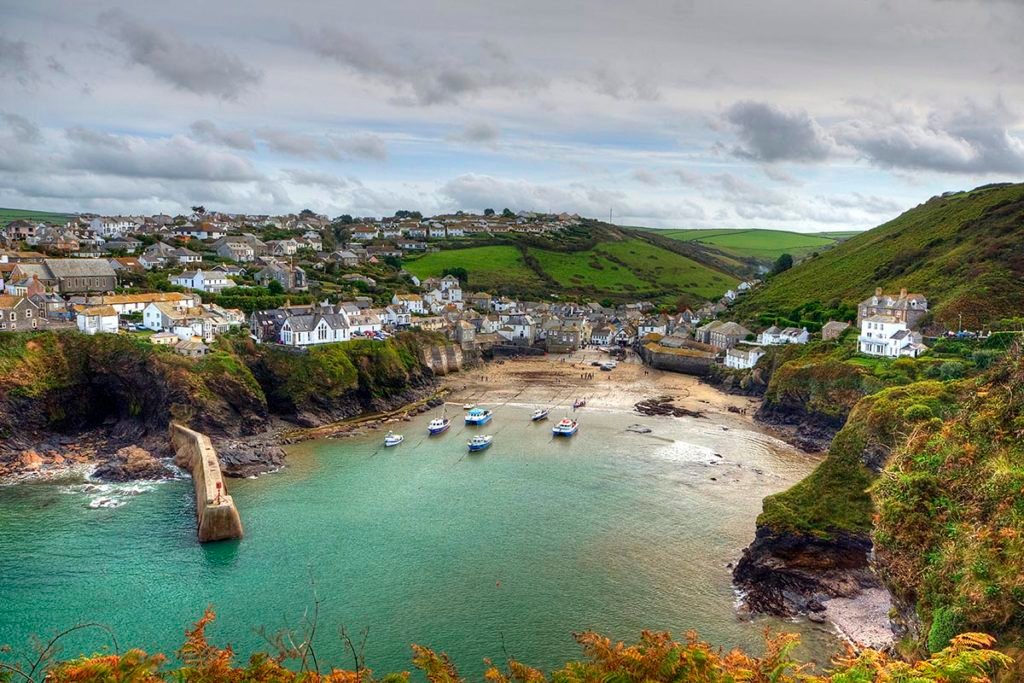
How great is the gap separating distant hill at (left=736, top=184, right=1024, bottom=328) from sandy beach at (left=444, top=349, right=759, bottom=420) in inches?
861

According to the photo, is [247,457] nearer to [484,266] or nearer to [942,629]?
[942,629]

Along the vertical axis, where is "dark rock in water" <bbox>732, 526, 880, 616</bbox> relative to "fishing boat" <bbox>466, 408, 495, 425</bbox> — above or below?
below

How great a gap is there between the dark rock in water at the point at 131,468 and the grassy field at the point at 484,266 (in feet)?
283

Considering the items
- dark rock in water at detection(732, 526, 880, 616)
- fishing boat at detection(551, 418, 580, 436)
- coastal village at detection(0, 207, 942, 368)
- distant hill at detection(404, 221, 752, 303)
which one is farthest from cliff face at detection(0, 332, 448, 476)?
distant hill at detection(404, 221, 752, 303)

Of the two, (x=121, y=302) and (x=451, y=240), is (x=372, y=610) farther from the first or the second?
(x=451, y=240)

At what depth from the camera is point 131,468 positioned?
43.1 m

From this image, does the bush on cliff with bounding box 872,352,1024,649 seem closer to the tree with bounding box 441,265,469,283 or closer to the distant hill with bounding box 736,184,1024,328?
the distant hill with bounding box 736,184,1024,328

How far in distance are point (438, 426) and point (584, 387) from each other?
2547 cm

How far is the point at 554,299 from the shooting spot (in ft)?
433

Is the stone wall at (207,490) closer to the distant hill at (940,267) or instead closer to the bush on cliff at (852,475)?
the bush on cliff at (852,475)

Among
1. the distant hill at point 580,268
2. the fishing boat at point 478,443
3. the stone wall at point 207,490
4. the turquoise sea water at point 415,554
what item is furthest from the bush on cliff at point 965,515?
the distant hill at point 580,268

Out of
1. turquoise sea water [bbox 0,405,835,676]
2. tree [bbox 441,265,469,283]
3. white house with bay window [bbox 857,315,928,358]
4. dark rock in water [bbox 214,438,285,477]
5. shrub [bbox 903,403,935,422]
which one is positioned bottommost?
turquoise sea water [bbox 0,405,835,676]

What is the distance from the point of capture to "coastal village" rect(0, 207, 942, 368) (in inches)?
2450

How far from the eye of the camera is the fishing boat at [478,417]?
192 feet
